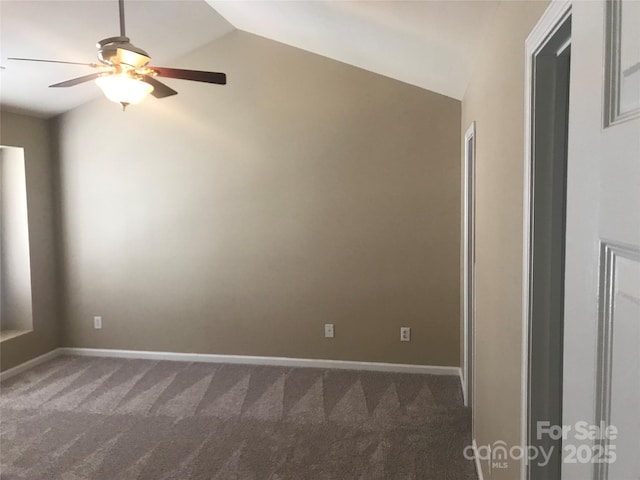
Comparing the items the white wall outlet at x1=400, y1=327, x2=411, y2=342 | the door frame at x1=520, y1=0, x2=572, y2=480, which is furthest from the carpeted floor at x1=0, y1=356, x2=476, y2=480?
the door frame at x1=520, y1=0, x2=572, y2=480

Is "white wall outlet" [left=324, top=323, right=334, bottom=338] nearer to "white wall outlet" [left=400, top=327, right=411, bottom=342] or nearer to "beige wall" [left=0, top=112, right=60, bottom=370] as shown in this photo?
"white wall outlet" [left=400, top=327, right=411, bottom=342]

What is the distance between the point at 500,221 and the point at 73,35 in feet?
9.69

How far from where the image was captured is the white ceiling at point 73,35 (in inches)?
114

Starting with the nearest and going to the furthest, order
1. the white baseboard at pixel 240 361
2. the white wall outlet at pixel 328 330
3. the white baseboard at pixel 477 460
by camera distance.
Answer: the white baseboard at pixel 477 460 < the white baseboard at pixel 240 361 < the white wall outlet at pixel 328 330

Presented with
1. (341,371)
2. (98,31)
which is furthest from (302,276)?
(98,31)

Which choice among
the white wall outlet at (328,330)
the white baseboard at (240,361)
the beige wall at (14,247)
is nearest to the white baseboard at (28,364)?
the white baseboard at (240,361)

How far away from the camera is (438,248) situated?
4113 millimetres

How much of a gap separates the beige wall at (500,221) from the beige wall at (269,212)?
1.36 meters

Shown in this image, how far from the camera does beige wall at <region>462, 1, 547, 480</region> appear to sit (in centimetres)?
167

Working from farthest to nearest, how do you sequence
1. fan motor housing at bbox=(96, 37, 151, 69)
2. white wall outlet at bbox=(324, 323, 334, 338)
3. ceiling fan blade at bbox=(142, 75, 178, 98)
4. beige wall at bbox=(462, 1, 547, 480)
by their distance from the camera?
white wall outlet at bbox=(324, 323, 334, 338) < ceiling fan blade at bbox=(142, 75, 178, 98) < fan motor housing at bbox=(96, 37, 151, 69) < beige wall at bbox=(462, 1, 547, 480)

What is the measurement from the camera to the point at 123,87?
225 cm

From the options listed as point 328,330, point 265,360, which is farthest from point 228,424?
point 328,330

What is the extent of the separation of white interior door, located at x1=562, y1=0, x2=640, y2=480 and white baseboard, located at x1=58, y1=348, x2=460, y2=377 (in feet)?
11.6

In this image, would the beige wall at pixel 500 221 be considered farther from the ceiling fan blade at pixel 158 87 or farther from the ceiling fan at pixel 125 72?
the ceiling fan blade at pixel 158 87
